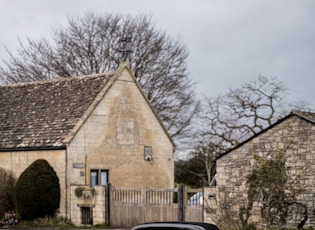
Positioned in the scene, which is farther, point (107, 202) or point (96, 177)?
point (96, 177)

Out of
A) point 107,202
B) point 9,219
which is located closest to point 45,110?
point 9,219

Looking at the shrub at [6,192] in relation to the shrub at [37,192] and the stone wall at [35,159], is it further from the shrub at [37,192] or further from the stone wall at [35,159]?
the shrub at [37,192]

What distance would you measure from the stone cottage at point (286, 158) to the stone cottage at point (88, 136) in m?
6.59

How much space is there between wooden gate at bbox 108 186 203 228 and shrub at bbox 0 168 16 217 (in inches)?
196

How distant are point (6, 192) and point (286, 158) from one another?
541 inches

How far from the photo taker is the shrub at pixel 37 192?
1223 inches

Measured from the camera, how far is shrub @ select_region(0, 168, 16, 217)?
107ft

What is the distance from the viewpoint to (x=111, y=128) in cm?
3459

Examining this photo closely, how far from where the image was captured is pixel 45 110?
117 feet

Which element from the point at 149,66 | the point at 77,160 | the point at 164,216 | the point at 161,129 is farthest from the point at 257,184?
the point at 149,66

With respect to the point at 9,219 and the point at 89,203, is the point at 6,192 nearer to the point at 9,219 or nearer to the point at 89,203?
the point at 9,219

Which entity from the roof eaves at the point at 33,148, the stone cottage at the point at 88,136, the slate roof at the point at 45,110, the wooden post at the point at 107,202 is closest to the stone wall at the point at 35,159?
the stone cottage at the point at 88,136

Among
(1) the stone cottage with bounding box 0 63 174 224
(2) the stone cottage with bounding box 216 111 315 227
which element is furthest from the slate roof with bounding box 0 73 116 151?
(2) the stone cottage with bounding box 216 111 315 227

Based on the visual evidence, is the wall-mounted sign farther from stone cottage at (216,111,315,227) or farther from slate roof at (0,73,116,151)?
stone cottage at (216,111,315,227)
